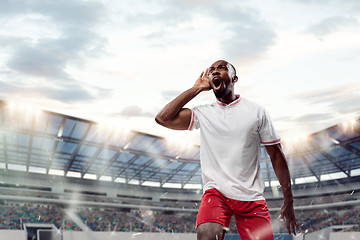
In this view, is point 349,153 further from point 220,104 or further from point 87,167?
point 220,104

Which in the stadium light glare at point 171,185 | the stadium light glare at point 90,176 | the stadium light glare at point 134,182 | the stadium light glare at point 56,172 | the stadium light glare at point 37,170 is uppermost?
the stadium light glare at point 37,170

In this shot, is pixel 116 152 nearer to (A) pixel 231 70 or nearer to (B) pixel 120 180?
(B) pixel 120 180

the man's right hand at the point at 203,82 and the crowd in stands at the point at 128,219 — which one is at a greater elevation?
the man's right hand at the point at 203,82

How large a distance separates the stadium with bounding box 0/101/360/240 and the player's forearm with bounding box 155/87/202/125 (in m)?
19.9

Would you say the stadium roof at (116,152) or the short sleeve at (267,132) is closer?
the short sleeve at (267,132)

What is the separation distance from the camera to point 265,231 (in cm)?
235

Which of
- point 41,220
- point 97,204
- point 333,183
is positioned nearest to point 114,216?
point 97,204

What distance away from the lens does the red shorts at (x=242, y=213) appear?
2330 mm

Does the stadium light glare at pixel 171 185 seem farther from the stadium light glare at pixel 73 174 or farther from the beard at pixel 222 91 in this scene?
the beard at pixel 222 91

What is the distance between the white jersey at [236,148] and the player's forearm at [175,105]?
0.21 meters

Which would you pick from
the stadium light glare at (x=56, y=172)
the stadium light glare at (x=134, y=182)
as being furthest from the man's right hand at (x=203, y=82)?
the stadium light glare at (x=134, y=182)

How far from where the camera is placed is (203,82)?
252 centimetres

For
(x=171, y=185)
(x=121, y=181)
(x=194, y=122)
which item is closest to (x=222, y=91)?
(x=194, y=122)

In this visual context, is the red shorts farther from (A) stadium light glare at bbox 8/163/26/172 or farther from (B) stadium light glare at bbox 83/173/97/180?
(B) stadium light glare at bbox 83/173/97/180
